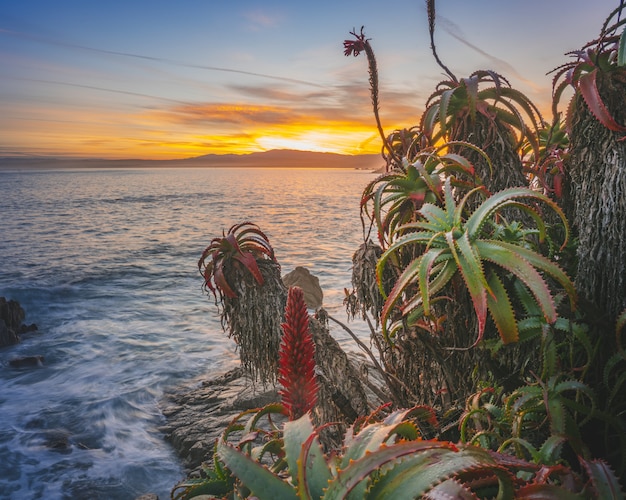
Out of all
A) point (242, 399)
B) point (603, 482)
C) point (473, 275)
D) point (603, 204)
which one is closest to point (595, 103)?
point (603, 204)

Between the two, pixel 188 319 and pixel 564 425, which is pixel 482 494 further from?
pixel 188 319

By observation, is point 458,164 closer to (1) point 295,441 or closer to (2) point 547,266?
(2) point 547,266

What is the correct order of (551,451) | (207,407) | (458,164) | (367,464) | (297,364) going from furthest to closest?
1. (207,407)
2. (458,164)
3. (551,451)
4. (297,364)
5. (367,464)

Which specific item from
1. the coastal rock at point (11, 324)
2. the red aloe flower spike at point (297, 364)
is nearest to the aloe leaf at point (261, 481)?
the red aloe flower spike at point (297, 364)

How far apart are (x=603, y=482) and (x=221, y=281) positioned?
315 cm

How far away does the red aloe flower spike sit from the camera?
1193 mm

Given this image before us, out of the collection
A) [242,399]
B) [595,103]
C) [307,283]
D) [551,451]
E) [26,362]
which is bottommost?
[26,362]

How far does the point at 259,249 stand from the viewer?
4.07 meters

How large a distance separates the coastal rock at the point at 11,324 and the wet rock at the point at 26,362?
1.57 metres

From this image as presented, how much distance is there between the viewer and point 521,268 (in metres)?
1.70

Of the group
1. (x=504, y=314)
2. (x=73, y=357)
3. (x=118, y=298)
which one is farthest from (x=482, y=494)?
(x=118, y=298)

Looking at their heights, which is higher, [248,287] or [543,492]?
[543,492]

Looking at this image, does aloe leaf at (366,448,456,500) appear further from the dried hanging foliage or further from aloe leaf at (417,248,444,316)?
the dried hanging foliage

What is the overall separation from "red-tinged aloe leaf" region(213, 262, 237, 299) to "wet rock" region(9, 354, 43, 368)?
10.3m
